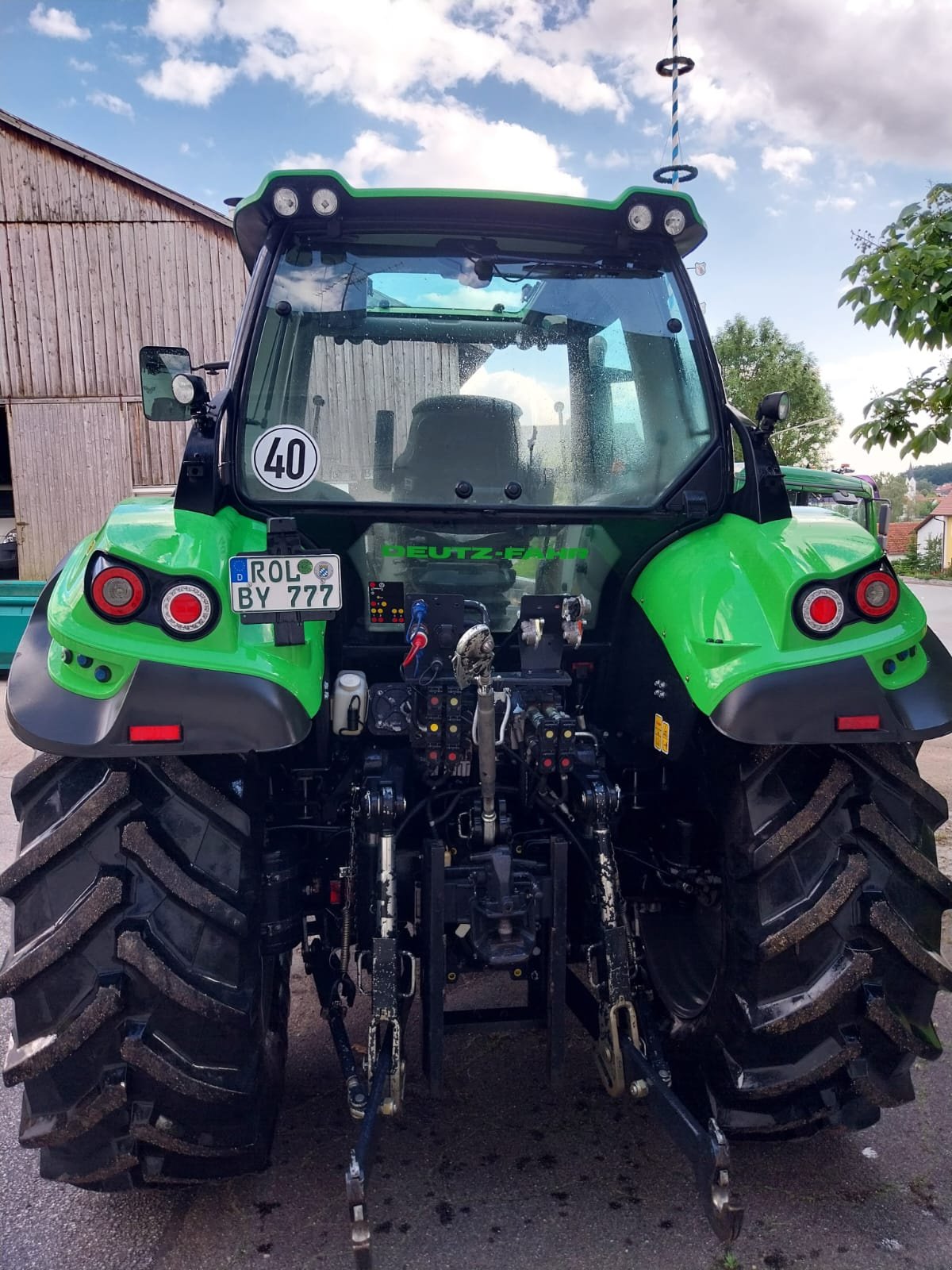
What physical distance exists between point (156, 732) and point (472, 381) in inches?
53.7

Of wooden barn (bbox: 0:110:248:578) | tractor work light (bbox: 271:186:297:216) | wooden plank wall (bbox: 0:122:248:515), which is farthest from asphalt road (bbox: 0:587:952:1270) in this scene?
wooden plank wall (bbox: 0:122:248:515)

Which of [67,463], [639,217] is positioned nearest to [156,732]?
[639,217]

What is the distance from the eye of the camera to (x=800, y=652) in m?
2.29

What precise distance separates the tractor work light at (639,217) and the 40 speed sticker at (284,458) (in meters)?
1.10

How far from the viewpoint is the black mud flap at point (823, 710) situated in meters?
2.23

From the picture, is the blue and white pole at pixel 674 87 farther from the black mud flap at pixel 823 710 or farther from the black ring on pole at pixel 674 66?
the black mud flap at pixel 823 710

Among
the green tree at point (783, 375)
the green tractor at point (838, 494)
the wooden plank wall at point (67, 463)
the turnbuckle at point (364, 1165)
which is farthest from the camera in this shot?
the green tree at point (783, 375)

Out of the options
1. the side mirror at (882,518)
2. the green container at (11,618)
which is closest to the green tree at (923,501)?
the side mirror at (882,518)

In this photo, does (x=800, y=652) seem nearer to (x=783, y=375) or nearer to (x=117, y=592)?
(x=117, y=592)

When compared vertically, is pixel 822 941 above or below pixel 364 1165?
above

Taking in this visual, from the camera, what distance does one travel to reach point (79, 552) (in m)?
2.54

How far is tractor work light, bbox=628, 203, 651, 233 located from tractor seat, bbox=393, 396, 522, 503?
0.62 m

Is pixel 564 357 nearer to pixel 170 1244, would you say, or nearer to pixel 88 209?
pixel 170 1244

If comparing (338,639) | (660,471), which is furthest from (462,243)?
(338,639)
